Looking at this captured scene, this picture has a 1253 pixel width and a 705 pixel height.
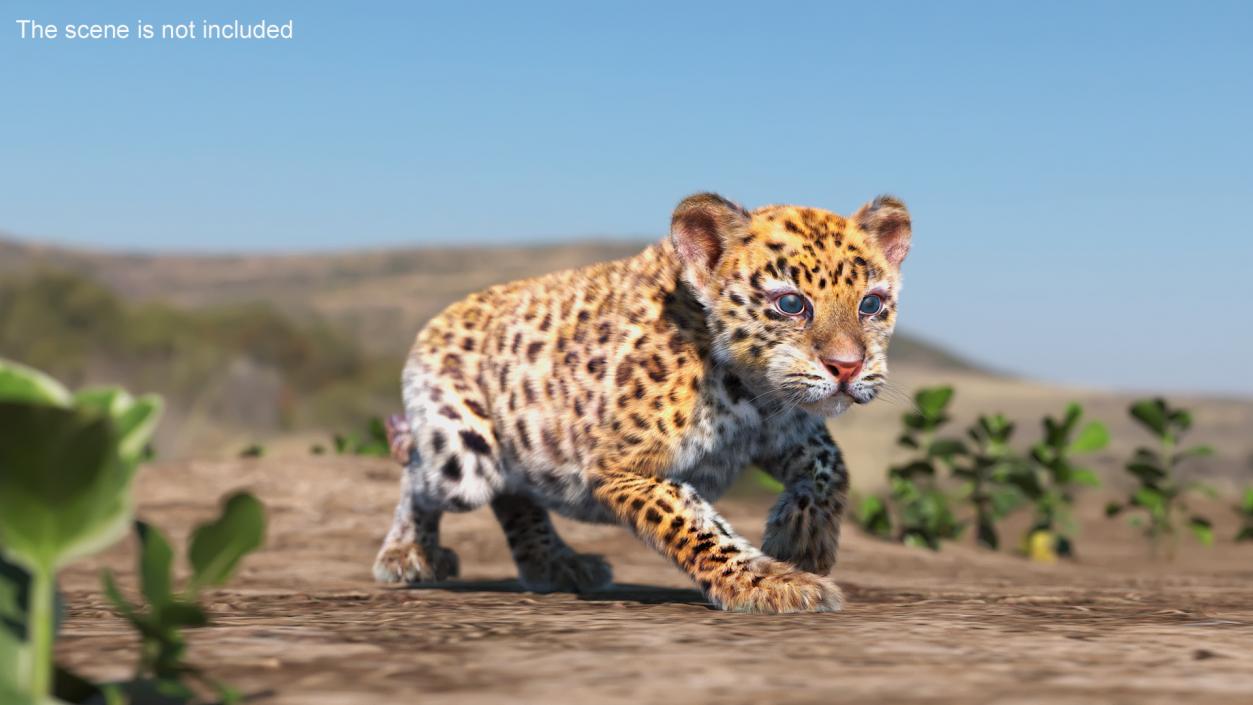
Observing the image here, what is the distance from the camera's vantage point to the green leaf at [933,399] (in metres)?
10.1

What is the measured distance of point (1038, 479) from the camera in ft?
35.2

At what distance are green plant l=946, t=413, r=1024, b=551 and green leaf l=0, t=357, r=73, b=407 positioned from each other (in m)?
8.64

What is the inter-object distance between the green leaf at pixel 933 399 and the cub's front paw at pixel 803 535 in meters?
4.92

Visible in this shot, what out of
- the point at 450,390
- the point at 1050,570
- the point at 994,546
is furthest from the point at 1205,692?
the point at 994,546

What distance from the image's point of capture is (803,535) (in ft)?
17.1

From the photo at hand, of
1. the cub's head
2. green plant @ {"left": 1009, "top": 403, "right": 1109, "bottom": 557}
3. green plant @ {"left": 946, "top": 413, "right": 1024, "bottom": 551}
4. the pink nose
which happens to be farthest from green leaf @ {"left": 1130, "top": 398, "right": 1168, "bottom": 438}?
the pink nose

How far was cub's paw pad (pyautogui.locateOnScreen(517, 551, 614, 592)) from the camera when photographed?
20.3 ft

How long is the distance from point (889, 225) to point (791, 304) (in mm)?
668

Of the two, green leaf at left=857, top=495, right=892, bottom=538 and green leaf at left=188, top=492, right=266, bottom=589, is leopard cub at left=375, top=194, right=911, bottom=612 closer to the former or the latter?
green leaf at left=188, top=492, right=266, bottom=589

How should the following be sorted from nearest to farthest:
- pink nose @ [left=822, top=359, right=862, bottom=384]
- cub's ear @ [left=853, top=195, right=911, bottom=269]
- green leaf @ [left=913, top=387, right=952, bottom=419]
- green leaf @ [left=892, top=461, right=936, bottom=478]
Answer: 1. pink nose @ [left=822, top=359, right=862, bottom=384]
2. cub's ear @ [left=853, top=195, right=911, bottom=269]
3. green leaf @ [left=913, top=387, right=952, bottom=419]
4. green leaf @ [left=892, top=461, right=936, bottom=478]

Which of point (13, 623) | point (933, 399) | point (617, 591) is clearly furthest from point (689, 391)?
point (933, 399)

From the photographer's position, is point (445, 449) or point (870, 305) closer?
point (870, 305)

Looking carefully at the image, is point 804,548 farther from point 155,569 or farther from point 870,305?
point 155,569

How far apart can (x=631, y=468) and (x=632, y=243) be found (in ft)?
210
